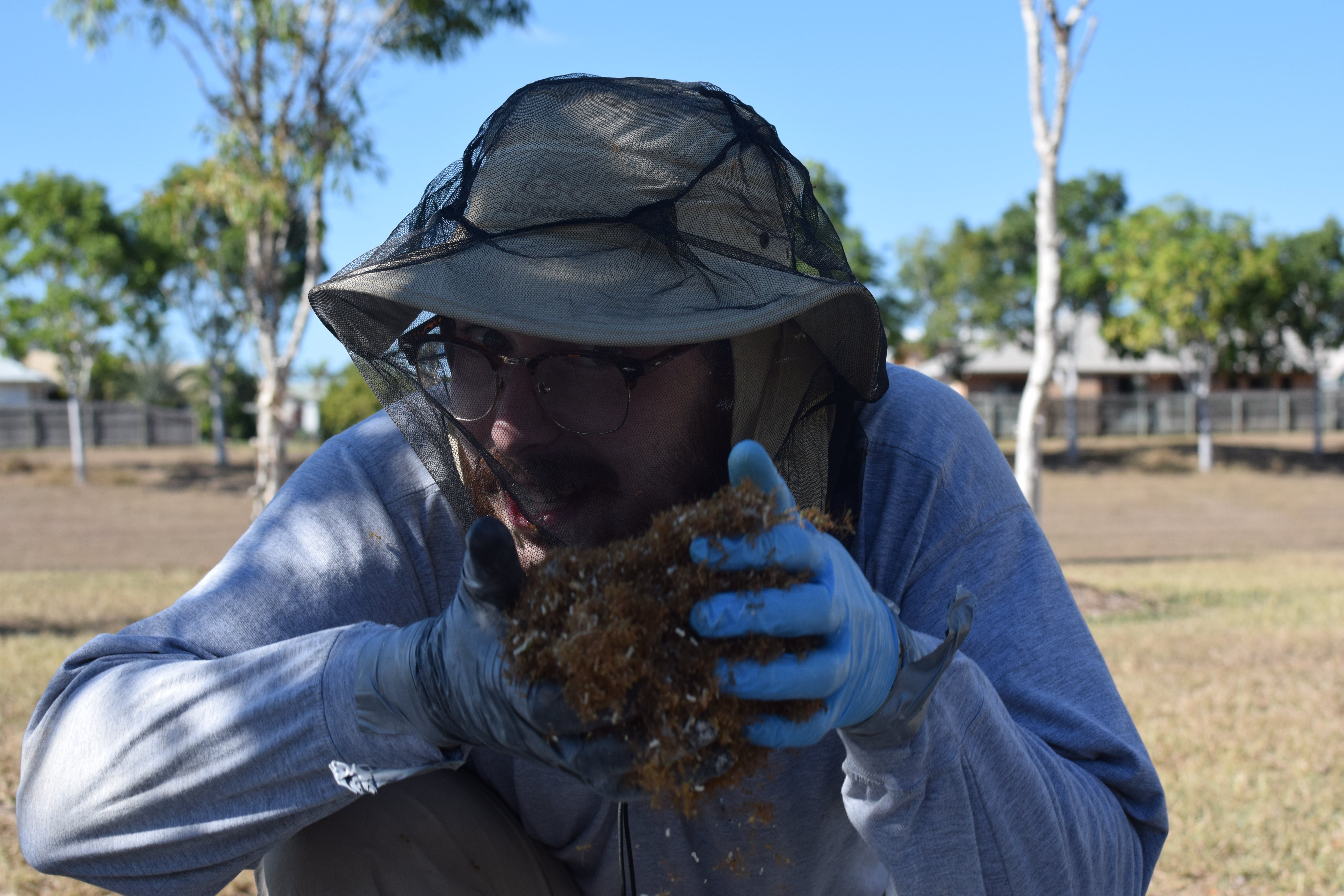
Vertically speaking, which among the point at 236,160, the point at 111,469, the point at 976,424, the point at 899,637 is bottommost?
the point at 111,469

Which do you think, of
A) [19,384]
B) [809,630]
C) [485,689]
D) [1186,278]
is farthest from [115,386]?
[809,630]

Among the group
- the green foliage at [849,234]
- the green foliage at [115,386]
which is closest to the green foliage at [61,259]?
the green foliage at [849,234]

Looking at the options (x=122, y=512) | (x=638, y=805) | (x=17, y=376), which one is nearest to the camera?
(x=638, y=805)

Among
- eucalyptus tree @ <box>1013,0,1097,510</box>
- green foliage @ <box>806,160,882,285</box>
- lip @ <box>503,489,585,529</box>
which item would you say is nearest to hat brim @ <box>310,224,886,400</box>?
lip @ <box>503,489,585,529</box>

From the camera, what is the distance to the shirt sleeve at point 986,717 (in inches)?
54.2

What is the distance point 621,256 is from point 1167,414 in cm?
4126

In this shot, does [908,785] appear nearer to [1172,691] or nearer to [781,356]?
[781,356]

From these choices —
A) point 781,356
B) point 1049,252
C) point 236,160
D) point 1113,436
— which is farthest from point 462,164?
point 1113,436

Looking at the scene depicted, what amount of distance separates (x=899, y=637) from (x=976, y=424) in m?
0.90

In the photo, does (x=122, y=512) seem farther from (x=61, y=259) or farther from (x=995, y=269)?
(x=995, y=269)

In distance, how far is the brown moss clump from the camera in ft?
3.54

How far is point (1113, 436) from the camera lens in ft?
121

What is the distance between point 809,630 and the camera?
3.55 ft

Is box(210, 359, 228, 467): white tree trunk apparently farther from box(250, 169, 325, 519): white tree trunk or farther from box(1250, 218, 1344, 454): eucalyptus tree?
Result: box(1250, 218, 1344, 454): eucalyptus tree
